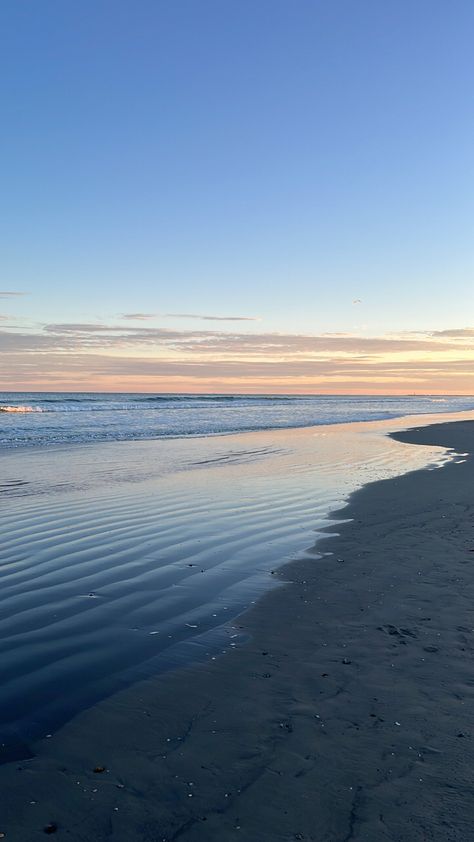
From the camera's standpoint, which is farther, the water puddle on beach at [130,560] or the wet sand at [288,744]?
the water puddle on beach at [130,560]

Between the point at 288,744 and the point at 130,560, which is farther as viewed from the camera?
the point at 130,560

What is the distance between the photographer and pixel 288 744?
425 centimetres

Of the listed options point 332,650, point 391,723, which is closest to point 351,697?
point 391,723

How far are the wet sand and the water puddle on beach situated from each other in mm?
450

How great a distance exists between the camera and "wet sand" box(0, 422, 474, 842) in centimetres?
351

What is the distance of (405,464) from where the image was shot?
2102 cm

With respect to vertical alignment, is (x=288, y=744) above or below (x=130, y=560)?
above

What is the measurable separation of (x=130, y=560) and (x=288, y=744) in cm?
509

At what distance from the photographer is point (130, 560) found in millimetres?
8938

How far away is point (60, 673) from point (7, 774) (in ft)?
4.69

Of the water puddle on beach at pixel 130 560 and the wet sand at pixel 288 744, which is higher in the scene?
the wet sand at pixel 288 744

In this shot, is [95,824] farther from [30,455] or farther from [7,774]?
[30,455]

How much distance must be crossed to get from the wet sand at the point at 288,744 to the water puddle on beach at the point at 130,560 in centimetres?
45

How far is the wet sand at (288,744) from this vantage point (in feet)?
11.5
